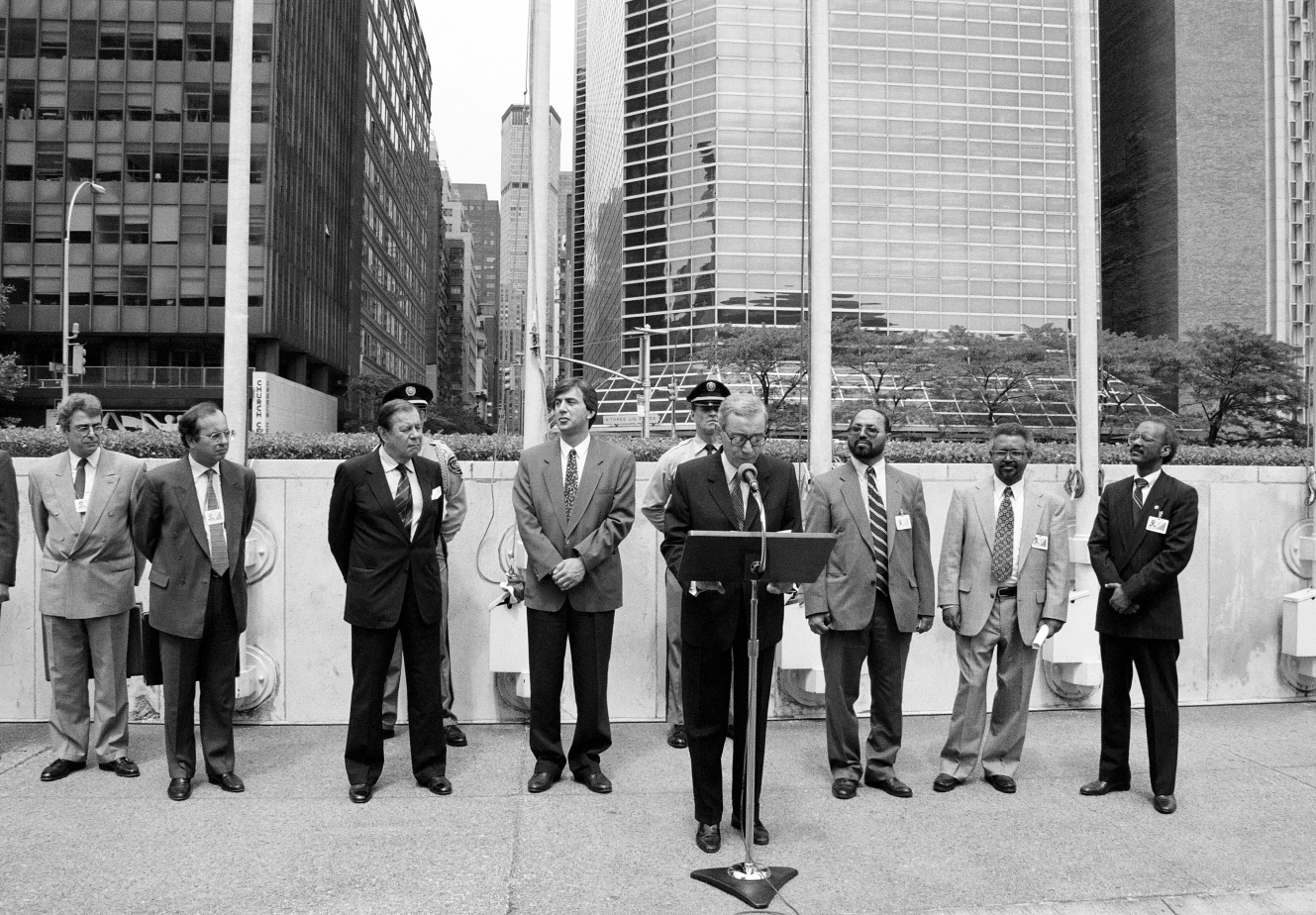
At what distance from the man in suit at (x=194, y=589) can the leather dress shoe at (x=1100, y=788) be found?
15.6 ft

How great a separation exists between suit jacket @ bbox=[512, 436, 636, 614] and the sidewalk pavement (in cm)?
111

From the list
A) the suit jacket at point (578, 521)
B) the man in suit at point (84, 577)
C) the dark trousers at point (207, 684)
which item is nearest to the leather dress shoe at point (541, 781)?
the suit jacket at point (578, 521)

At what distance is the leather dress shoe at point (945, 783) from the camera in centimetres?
565

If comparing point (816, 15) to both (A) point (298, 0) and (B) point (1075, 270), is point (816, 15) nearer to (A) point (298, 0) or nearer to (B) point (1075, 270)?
(B) point (1075, 270)

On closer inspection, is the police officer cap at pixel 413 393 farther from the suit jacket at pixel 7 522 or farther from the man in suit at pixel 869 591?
the man in suit at pixel 869 591

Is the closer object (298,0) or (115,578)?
(115,578)

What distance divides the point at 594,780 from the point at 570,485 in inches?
66.1

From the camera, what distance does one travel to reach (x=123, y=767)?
5.73m

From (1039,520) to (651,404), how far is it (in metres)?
53.4

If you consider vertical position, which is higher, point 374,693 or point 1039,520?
point 1039,520

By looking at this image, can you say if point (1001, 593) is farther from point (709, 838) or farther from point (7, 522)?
point (7, 522)

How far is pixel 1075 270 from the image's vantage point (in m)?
7.86

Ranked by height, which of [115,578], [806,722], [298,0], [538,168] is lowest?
[806,722]

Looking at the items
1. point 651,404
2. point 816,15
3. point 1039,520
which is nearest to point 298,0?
point 651,404
